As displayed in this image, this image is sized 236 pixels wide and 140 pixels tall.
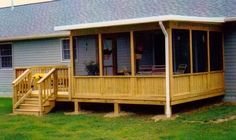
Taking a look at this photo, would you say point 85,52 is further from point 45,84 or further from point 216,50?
point 216,50

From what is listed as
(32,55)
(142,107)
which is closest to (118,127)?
(142,107)

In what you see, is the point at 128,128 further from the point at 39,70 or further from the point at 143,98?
the point at 39,70

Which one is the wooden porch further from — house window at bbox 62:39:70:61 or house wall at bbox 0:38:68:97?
house wall at bbox 0:38:68:97

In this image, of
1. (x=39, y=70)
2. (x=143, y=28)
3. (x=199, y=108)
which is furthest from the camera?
(x=39, y=70)

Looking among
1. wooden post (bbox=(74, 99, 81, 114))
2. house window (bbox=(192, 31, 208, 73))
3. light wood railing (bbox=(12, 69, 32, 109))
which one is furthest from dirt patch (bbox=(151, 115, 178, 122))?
light wood railing (bbox=(12, 69, 32, 109))

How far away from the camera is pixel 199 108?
16047 mm

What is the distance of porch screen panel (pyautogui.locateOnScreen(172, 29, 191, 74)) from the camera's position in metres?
15.3

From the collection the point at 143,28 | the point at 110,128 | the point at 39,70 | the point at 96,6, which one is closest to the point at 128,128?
the point at 110,128

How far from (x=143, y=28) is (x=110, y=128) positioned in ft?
11.4

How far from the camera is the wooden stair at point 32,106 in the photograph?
53.4ft

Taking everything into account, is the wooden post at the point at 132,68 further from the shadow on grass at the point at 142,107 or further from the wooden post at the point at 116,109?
the shadow on grass at the point at 142,107

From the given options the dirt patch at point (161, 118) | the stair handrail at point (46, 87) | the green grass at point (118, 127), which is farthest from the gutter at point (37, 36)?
the dirt patch at point (161, 118)

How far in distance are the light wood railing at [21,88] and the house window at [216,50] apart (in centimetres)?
656

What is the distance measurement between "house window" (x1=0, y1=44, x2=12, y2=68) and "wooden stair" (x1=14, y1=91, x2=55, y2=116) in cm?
742
